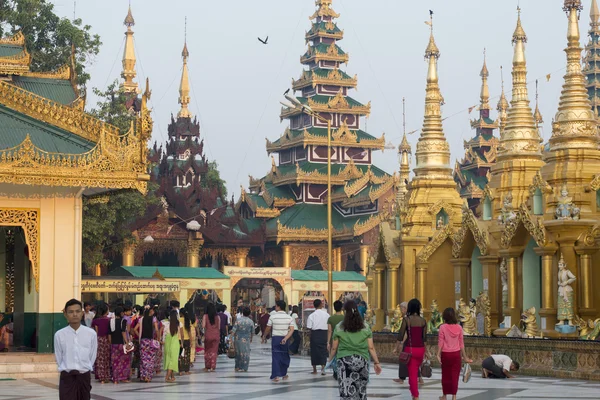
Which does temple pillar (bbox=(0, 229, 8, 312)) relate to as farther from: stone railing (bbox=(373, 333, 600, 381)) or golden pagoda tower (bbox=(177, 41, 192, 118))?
golden pagoda tower (bbox=(177, 41, 192, 118))

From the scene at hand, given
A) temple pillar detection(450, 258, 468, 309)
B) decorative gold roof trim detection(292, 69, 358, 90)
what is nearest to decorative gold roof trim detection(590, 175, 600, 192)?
temple pillar detection(450, 258, 468, 309)

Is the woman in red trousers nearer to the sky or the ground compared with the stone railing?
nearer to the sky

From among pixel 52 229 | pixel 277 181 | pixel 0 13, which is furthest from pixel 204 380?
pixel 277 181

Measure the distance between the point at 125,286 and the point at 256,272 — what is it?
32.6 ft

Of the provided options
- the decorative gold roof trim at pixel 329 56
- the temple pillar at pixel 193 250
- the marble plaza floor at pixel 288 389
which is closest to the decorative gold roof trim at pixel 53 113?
the marble plaza floor at pixel 288 389

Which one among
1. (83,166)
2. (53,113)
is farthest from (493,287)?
(53,113)

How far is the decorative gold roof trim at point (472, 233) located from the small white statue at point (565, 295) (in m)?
4.62

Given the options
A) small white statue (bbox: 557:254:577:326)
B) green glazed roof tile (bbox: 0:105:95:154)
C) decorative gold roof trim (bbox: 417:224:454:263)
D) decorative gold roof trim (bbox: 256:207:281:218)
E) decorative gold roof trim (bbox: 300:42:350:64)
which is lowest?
small white statue (bbox: 557:254:577:326)

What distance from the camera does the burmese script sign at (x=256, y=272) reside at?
44.1 meters

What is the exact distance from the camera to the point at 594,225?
21797 millimetres

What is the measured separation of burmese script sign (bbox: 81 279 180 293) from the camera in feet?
116

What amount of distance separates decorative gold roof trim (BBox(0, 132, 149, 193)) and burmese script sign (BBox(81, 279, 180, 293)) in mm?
13618

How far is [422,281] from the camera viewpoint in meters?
30.4

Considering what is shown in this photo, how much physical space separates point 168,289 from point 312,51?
3435cm
